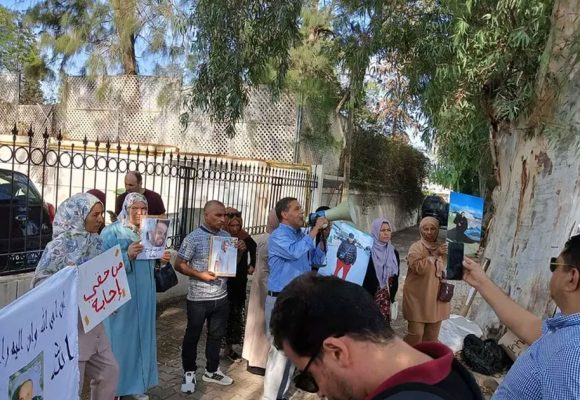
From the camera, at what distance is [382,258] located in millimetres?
4828

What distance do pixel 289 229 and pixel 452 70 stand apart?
3678 mm

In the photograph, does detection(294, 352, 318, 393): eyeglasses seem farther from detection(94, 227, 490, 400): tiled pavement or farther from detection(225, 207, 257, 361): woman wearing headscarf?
detection(225, 207, 257, 361): woman wearing headscarf

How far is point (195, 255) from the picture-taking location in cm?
427

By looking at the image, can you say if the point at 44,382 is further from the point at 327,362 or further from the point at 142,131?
the point at 142,131

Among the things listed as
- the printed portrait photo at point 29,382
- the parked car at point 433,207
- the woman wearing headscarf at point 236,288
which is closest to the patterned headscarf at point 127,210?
the woman wearing headscarf at point 236,288

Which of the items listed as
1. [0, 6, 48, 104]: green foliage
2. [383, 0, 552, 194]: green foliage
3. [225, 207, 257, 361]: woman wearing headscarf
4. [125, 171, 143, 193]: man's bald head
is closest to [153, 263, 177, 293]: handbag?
[225, 207, 257, 361]: woman wearing headscarf

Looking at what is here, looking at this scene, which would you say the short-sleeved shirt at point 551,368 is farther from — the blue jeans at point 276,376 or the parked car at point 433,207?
the parked car at point 433,207

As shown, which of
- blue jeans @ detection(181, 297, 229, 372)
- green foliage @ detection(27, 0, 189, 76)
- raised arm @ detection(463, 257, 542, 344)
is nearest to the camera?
raised arm @ detection(463, 257, 542, 344)

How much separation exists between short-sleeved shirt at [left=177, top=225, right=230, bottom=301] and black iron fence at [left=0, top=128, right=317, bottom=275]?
141 cm

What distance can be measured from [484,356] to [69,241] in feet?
15.0

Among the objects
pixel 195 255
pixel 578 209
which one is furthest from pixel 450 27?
pixel 195 255

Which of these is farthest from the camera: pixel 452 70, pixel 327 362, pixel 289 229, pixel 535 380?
pixel 452 70

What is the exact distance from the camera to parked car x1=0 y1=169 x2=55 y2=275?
463 cm

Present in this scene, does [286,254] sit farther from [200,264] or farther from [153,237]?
[153,237]
